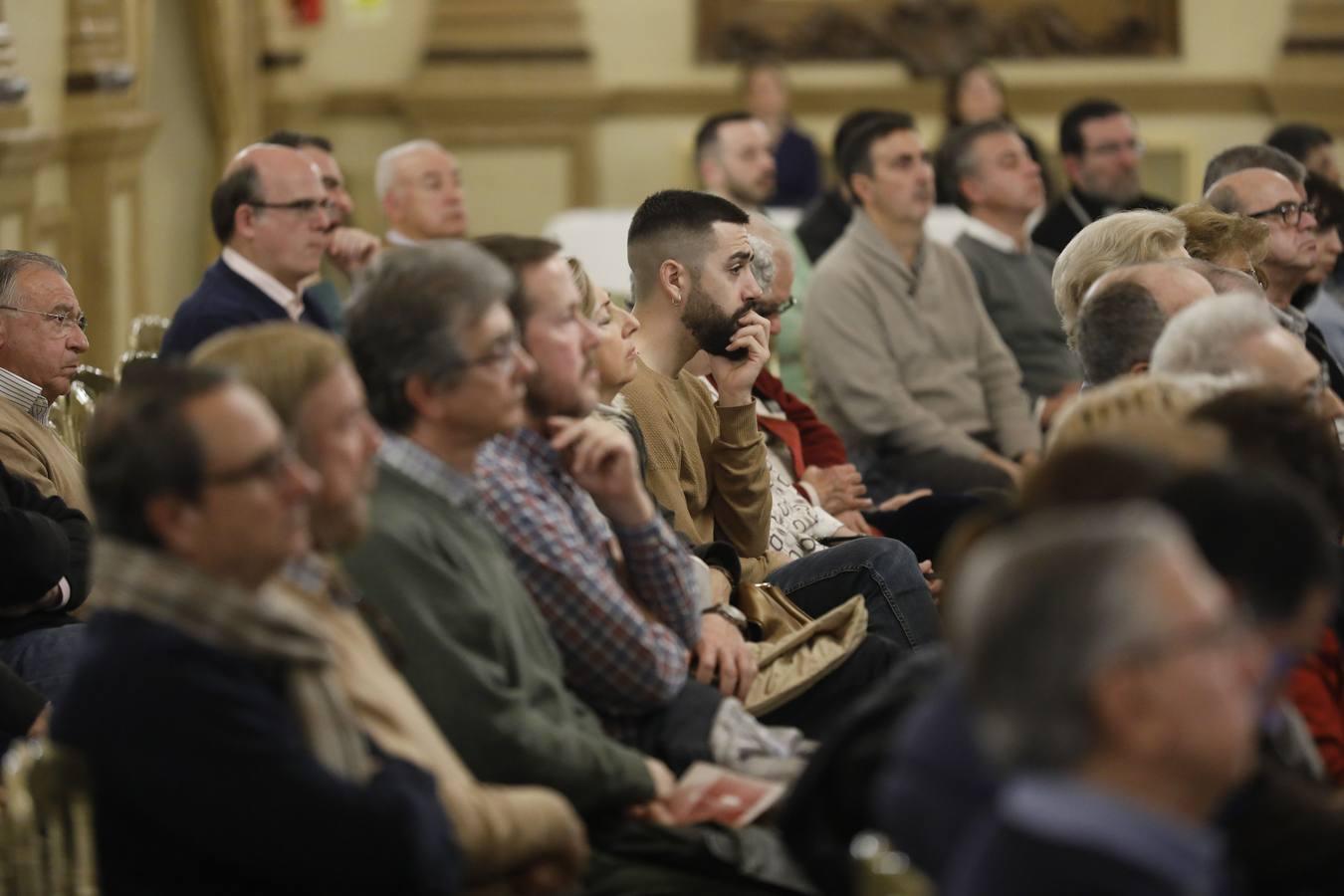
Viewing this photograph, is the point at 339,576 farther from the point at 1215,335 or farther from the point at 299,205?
the point at 299,205

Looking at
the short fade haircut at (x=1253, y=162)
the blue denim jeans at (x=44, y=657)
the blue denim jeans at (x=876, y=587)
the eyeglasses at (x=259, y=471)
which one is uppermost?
the eyeglasses at (x=259, y=471)

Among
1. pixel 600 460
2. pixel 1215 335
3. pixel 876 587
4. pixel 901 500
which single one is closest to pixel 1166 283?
pixel 1215 335

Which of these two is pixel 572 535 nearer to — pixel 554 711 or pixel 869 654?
pixel 554 711

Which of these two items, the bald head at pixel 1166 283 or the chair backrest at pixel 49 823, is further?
the bald head at pixel 1166 283

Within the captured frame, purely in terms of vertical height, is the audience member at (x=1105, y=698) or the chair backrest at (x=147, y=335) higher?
the audience member at (x=1105, y=698)

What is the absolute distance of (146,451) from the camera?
2084 mm

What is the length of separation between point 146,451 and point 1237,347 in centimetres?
163

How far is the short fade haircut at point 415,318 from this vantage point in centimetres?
Answer: 260

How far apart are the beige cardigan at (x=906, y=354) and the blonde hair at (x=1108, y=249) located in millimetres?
1504

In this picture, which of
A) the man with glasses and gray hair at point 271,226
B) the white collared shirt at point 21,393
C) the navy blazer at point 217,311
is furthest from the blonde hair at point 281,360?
the man with glasses and gray hair at point 271,226

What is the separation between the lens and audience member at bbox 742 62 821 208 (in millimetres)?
9930

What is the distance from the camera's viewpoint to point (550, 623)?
284 centimetres

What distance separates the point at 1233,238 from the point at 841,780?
2.49 metres

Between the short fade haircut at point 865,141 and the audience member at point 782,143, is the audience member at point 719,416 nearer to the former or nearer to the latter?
the short fade haircut at point 865,141
